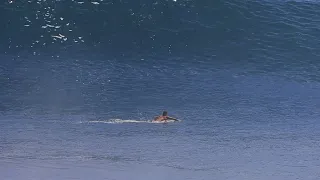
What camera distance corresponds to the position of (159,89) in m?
38.0

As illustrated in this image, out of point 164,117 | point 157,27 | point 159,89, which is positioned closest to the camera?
point 164,117

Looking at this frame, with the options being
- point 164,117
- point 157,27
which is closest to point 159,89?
point 164,117

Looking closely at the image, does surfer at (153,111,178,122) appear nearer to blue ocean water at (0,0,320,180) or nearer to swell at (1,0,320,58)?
blue ocean water at (0,0,320,180)

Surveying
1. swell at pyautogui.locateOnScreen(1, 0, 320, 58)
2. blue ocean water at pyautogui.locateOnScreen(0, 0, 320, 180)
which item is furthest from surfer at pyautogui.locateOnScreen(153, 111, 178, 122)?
swell at pyautogui.locateOnScreen(1, 0, 320, 58)

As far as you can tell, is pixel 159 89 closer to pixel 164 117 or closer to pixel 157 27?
pixel 164 117

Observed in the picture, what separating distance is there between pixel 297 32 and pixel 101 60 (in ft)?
37.0

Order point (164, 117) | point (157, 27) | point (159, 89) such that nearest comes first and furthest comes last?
point (164, 117), point (159, 89), point (157, 27)

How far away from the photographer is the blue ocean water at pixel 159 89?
2800cm

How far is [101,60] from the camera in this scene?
41.4 m

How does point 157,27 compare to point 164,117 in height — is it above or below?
above

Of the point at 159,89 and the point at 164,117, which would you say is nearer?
the point at 164,117

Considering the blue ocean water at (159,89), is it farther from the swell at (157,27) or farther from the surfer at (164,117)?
the surfer at (164,117)

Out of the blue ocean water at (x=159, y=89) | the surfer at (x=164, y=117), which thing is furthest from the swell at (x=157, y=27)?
the surfer at (x=164, y=117)

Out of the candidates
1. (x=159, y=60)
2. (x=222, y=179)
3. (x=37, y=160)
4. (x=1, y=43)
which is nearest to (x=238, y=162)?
(x=222, y=179)
